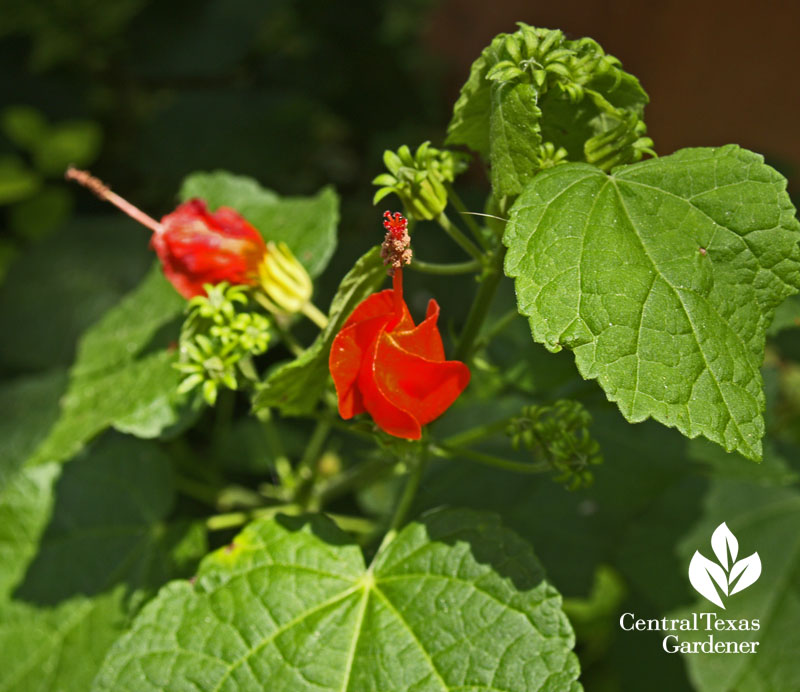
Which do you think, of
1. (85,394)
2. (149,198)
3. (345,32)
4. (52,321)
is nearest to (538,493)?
(85,394)

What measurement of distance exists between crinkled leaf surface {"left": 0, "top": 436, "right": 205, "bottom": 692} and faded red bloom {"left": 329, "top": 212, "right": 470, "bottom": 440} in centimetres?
55

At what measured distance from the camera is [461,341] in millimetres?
1099

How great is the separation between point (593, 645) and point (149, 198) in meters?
1.98

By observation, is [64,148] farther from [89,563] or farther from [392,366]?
[392,366]

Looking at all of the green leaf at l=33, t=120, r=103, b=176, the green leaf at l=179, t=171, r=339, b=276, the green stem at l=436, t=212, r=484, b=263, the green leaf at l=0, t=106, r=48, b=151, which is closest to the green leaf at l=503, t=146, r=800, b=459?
the green stem at l=436, t=212, r=484, b=263

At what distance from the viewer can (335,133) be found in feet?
11.2

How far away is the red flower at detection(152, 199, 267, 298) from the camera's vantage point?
1069 mm

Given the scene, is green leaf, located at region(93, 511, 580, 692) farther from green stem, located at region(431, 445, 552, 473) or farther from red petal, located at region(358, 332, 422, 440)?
red petal, located at region(358, 332, 422, 440)

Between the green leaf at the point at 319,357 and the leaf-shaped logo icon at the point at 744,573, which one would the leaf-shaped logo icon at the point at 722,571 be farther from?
the green leaf at the point at 319,357

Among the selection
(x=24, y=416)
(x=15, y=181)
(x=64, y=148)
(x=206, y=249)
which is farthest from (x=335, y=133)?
(x=206, y=249)

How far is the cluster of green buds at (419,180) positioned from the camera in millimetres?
960

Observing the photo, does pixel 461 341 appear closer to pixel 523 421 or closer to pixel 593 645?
pixel 523 421

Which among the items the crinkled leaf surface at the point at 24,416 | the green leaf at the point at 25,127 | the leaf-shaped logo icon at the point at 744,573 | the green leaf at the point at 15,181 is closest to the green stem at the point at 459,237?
the leaf-shaped logo icon at the point at 744,573

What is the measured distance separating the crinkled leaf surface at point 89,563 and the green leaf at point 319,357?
1.34 feet
